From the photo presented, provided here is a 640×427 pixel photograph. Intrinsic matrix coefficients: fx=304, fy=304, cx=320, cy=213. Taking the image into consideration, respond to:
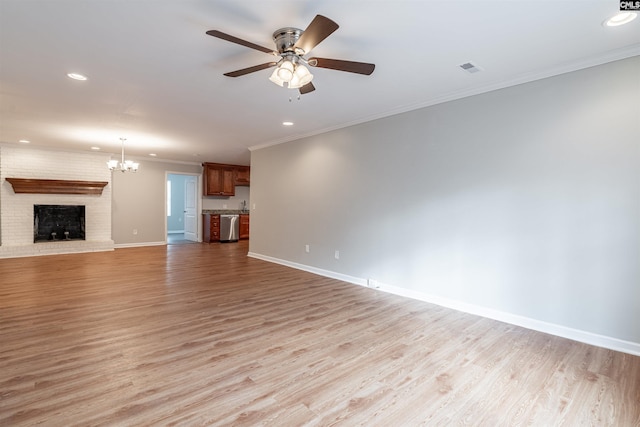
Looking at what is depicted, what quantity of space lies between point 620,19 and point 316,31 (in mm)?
2139

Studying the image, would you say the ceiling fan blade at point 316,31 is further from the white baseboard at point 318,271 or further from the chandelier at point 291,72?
the white baseboard at point 318,271

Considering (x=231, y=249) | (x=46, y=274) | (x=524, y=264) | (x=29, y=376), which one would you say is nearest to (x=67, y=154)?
(x=46, y=274)

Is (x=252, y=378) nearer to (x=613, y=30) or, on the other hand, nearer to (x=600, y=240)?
(x=600, y=240)

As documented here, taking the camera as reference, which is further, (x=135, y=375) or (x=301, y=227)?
(x=301, y=227)

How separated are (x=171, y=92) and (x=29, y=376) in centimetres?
289

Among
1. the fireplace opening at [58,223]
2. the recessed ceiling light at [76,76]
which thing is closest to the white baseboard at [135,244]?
the fireplace opening at [58,223]

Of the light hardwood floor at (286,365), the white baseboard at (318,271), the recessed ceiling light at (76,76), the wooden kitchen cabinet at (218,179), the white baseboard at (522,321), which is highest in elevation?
the recessed ceiling light at (76,76)

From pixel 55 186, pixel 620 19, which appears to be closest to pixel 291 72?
pixel 620 19

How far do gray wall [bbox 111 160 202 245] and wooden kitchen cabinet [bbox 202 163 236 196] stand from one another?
0.90 m

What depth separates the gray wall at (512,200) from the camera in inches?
103

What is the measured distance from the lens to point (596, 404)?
6.35ft

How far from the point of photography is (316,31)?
6.22 feet

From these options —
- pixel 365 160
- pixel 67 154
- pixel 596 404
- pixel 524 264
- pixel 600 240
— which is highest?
pixel 67 154

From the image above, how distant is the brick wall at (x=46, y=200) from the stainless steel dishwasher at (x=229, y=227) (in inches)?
112
